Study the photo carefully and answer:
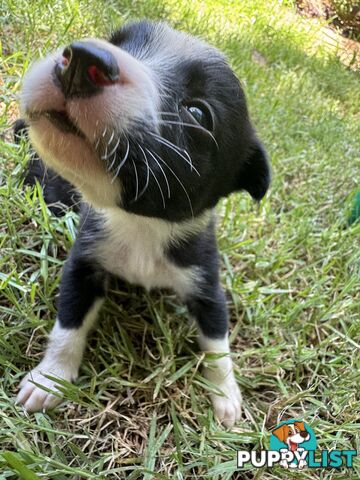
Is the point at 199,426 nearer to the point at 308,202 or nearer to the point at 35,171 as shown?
the point at 35,171

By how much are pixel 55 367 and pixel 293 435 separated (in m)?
1.10

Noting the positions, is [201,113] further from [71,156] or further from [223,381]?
[223,381]

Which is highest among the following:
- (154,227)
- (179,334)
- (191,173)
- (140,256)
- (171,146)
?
(171,146)

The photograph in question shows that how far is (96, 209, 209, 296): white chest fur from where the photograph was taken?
235cm

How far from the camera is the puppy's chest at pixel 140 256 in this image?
236 cm

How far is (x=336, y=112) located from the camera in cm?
564

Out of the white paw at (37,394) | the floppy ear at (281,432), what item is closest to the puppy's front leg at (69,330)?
Result: the white paw at (37,394)

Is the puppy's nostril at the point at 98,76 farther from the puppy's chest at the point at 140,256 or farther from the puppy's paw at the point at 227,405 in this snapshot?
the puppy's paw at the point at 227,405

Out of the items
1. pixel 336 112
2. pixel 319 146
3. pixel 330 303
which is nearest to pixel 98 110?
pixel 330 303

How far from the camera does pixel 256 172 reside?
2389 millimetres

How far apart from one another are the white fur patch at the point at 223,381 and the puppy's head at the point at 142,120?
2.32 feet

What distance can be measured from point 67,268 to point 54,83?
1.15m

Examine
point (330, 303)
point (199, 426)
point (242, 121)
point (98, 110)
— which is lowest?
point (199, 426)

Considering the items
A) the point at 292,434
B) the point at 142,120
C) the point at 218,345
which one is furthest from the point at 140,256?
the point at 292,434
